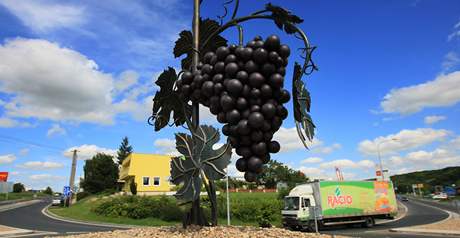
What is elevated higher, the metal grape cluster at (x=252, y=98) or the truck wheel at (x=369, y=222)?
the metal grape cluster at (x=252, y=98)

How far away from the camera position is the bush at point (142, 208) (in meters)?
28.2

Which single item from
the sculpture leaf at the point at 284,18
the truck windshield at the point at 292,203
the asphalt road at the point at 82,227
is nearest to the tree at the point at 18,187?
the asphalt road at the point at 82,227

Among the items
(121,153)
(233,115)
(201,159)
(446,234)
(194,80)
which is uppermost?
(121,153)

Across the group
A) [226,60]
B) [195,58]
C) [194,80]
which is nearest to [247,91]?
[226,60]

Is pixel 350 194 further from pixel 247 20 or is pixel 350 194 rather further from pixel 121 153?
pixel 121 153

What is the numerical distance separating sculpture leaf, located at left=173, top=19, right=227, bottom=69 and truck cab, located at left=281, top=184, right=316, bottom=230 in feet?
57.8

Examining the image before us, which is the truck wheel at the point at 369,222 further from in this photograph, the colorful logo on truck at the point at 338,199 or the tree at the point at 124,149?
the tree at the point at 124,149

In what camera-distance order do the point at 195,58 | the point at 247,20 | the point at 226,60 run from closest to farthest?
1. the point at 226,60
2. the point at 247,20
3. the point at 195,58

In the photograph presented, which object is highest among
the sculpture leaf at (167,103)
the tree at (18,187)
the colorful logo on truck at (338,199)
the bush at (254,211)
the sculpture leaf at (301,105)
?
the tree at (18,187)

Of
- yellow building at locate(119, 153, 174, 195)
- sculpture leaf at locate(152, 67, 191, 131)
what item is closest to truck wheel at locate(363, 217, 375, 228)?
sculpture leaf at locate(152, 67, 191, 131)

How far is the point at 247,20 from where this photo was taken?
7156 mm

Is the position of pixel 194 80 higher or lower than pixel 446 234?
higher

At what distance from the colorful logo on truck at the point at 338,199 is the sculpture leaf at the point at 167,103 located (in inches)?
751

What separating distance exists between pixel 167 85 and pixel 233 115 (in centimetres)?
348
